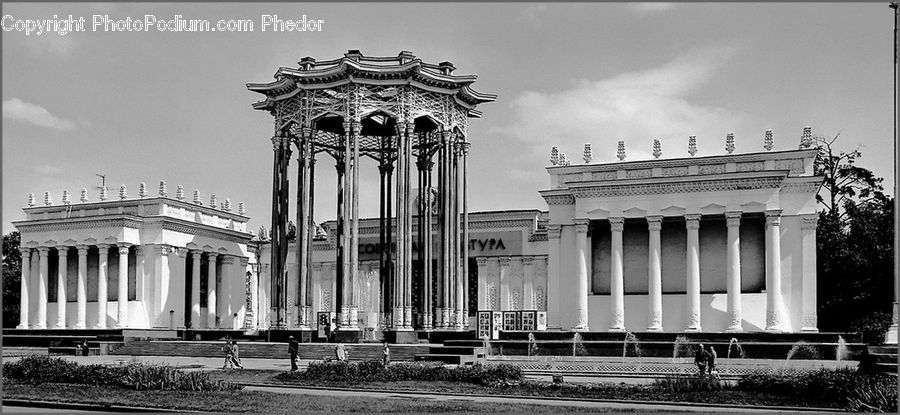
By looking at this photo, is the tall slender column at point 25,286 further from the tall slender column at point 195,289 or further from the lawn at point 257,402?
the lawn at point 257,402

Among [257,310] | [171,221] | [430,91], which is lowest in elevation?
[257,310]

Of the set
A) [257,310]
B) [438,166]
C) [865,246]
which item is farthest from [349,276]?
[257,310]

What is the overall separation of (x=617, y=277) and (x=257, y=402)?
117ft

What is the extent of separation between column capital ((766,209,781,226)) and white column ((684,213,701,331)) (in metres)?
3.76

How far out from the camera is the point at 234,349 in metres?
40.1

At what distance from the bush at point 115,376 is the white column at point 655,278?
104 ft

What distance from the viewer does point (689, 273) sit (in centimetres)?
5653

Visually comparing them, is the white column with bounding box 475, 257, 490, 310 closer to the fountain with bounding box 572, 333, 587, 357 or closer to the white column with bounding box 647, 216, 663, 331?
the white column with bounding box 647, 216, 663, 331

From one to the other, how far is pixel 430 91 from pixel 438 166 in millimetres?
4554

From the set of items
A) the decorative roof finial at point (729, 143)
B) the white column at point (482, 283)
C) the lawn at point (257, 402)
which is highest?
the decorative roof finial at point (729, 143)

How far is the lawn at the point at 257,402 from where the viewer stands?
24.0 m

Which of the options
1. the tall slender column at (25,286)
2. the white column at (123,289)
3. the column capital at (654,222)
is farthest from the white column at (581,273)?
the tall slender column at (25,286)

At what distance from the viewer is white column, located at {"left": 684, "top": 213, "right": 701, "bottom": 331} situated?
56188mm

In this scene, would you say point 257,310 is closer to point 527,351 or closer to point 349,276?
point 349,276
